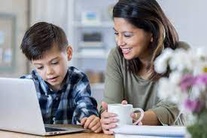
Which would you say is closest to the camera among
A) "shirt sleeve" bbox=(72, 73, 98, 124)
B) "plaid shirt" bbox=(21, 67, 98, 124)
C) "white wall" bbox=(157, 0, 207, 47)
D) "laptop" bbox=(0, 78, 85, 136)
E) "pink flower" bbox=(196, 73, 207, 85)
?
"pink flower" bbox=(196, 73, 207, 85)

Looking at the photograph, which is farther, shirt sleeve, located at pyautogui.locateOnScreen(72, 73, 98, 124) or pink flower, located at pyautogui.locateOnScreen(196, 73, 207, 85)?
shirt sleeve, located at pyautogui.locateOnScreen(72, 73, 98, 124)

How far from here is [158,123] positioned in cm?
152

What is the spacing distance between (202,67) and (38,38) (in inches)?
46.0

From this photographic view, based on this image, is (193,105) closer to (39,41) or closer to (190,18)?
(39,41)

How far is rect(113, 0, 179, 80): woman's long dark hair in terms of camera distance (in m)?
1.64

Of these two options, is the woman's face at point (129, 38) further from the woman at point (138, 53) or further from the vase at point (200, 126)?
the vase at point (200, 126)

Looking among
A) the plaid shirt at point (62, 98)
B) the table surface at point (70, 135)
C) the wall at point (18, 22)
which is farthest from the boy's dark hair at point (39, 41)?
the wall at point (18, 22)

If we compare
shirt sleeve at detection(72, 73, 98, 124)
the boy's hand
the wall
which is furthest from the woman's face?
the wall

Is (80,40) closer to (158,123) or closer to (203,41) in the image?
(203,41)

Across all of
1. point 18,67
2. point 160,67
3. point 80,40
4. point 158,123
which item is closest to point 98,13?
point 80,40

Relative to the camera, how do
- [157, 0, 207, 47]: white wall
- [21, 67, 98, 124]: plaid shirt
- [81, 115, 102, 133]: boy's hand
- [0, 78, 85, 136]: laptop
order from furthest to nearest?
[157, 0, 207, 47]: white wall < [21, 67, 98, 124]: plaid shirt < [81, 115, 102, 133]: boy's hand < [0, 78, 85, 136]: laptop

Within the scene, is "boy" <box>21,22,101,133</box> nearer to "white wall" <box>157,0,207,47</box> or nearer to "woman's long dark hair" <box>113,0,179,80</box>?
"woman's long dark hair" <box>113,0,179,80</box>

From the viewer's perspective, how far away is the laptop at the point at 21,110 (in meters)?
1.27

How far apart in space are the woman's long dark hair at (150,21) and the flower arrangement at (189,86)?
42.3 inches
